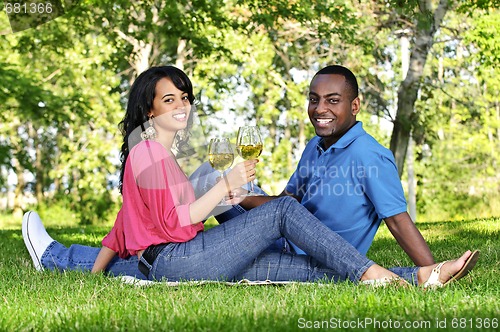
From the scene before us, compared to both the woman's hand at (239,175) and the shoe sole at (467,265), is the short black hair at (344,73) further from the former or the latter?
the shoe sole at (467,265)

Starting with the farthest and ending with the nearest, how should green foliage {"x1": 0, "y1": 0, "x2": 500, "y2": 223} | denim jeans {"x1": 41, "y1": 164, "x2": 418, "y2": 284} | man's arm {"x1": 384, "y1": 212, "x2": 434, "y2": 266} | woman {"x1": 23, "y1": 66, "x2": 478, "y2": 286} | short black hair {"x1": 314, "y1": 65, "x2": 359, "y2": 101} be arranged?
green foliage {"x1": 0, "y1": 0, "x2": 500, "y2": 223}
short black hair {"x1": 314, "y1": 65, "x2": 359, "y2": 101}
denim jeans {"x1": 41, "y1": 164, "x2": 418, "y2": 284}
man's arm {"x1": 384, "y1": 212, "x2": 434, "y2": 266}
woman {"x1": 23, "y1": 66, "x2": 478, "y2": 286}

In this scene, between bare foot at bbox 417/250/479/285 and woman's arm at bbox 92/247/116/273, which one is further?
woman's arm at bbox 92/247/116/273

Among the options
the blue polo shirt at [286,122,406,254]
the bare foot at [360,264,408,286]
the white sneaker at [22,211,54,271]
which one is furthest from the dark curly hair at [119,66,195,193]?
the bare foot at [360,264,408,286]

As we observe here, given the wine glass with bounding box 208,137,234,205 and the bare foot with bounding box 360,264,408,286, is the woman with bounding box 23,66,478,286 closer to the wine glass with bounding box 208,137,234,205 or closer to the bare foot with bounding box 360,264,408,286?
the bare foot with bounding box 360,264,408,286

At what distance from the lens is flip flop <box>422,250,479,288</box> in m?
3.70

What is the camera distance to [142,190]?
4020 millimetres

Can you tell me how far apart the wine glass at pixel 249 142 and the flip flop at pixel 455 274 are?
116 cm

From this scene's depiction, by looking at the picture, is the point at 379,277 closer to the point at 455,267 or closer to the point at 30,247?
the point at 455,267

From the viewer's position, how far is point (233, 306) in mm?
3344

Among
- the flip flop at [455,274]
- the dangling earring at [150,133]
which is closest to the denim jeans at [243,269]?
the flip flop at [455,274]

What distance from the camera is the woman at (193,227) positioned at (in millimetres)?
3855

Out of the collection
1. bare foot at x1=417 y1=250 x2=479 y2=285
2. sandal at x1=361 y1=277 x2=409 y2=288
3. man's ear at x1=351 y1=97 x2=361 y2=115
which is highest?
man's ear at x1=351 y1=97 x2=361 y2=115

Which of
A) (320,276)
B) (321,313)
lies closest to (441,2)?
(320,276)

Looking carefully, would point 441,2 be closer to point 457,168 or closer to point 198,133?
point 198,133
